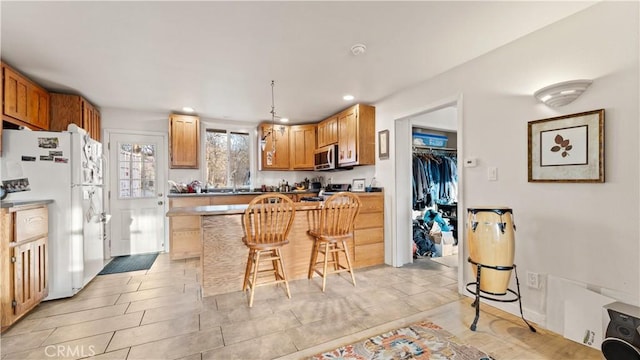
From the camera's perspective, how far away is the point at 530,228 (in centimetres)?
215

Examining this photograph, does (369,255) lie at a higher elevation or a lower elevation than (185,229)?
lower

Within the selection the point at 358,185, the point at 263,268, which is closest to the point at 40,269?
the point at 263,268

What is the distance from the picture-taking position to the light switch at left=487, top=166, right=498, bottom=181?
7.82 ft

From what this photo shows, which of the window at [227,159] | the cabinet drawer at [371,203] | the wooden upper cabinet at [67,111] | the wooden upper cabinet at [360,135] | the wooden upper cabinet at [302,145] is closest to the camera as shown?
the wooden upper cabinet at [67,111]

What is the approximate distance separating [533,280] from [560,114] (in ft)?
4.36

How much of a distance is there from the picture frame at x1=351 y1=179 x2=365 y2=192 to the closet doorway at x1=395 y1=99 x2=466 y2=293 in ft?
2.56

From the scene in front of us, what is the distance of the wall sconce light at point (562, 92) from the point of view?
180 centimetres

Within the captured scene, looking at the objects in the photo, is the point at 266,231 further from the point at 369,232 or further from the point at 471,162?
the point at 471,162

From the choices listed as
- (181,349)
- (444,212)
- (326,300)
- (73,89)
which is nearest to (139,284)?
(181,349)

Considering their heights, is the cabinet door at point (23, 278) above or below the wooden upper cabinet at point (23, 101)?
below

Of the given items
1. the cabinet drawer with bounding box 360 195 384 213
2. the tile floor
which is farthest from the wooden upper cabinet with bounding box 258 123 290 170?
the tile floor

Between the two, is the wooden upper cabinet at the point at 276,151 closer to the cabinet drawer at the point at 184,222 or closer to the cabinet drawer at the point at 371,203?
the cabinet drawer at the point at 184,222

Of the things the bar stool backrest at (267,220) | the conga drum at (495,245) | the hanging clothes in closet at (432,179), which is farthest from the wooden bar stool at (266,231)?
the hanging clothes in closet at (432,179)

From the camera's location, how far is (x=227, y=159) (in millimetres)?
5035
